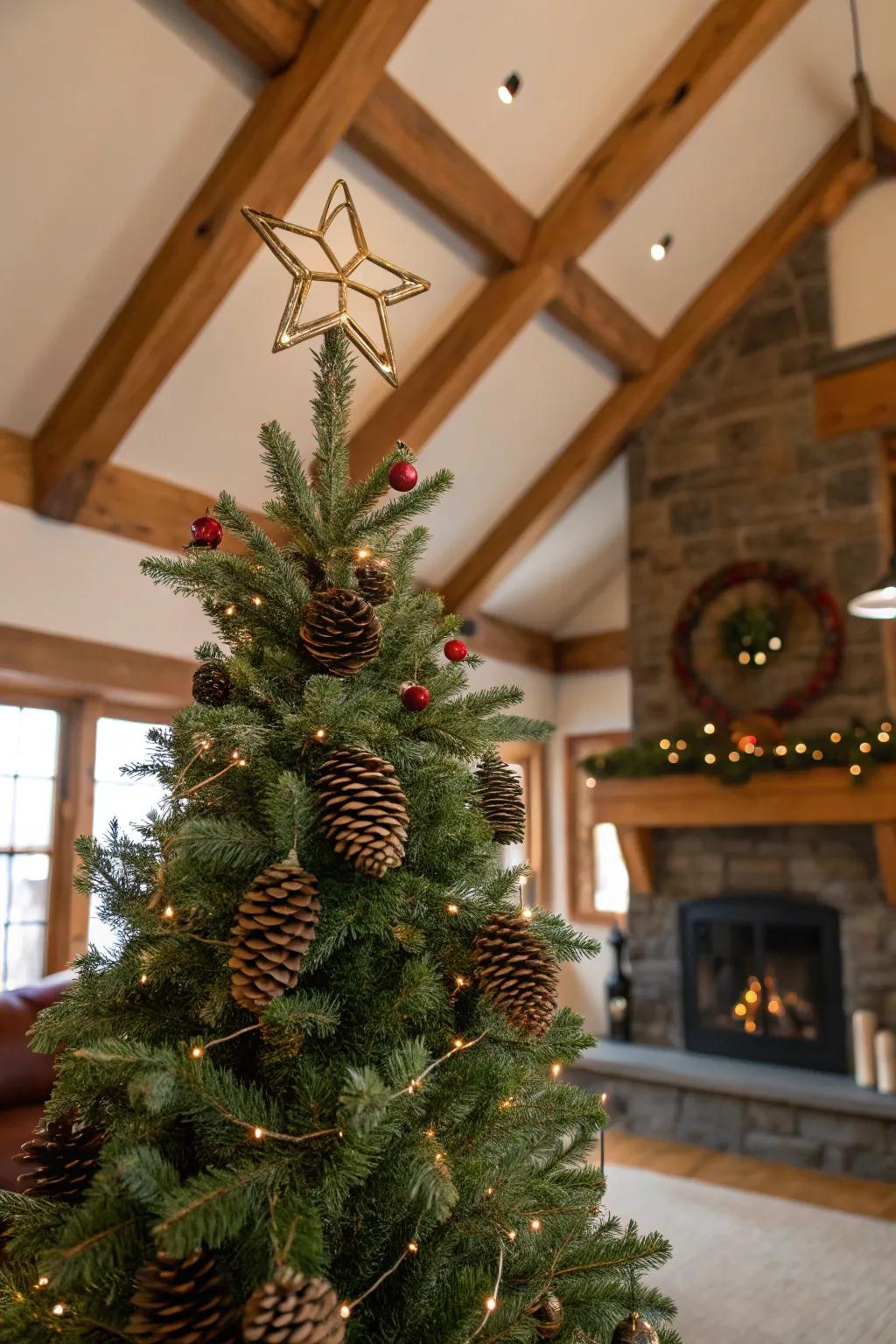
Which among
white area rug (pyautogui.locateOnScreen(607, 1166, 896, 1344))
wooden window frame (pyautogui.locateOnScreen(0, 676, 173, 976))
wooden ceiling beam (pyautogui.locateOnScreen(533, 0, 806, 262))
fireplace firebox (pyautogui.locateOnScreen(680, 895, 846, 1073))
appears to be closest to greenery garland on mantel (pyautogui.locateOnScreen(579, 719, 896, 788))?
fireplace firebox (pyautogui.locateOnScreen(680, 895, 846, 1073))

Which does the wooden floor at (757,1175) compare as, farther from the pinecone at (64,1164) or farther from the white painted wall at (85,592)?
the pinecone at (64,1164)

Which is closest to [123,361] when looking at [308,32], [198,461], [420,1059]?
[198,461]

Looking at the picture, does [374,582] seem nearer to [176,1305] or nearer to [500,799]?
[500,799]

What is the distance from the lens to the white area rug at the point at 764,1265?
8.83 feet

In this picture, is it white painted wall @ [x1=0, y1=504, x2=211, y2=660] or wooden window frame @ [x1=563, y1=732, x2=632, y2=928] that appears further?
wooden window frame @ [x1=563, y1=732, x2=632, y2=928]

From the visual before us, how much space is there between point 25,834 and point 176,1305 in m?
3.51

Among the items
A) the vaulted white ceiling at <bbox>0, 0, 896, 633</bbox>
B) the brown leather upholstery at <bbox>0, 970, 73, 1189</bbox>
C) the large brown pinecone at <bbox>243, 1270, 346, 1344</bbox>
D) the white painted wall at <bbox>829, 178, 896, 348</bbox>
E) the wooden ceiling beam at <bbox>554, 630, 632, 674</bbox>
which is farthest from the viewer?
the wooden ceiling beam at <bbox>554, 630, 632, 674</bbox>

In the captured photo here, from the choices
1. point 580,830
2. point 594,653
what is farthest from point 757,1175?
point 594,653

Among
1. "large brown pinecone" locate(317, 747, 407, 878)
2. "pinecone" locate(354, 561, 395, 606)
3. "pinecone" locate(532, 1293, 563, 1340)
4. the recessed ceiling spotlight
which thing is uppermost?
the recessed ceiling spotlight

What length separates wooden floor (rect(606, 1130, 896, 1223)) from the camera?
12.3 ft

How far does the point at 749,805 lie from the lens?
4.66 m

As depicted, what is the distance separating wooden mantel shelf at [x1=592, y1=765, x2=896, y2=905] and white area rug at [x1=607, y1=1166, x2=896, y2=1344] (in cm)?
154

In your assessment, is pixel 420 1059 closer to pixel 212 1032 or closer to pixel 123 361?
pixel 212 1032

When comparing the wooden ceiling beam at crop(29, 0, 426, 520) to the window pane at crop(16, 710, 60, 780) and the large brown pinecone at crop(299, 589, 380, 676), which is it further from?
the large brown pinecone at crop(299, 589, 380, 676)
